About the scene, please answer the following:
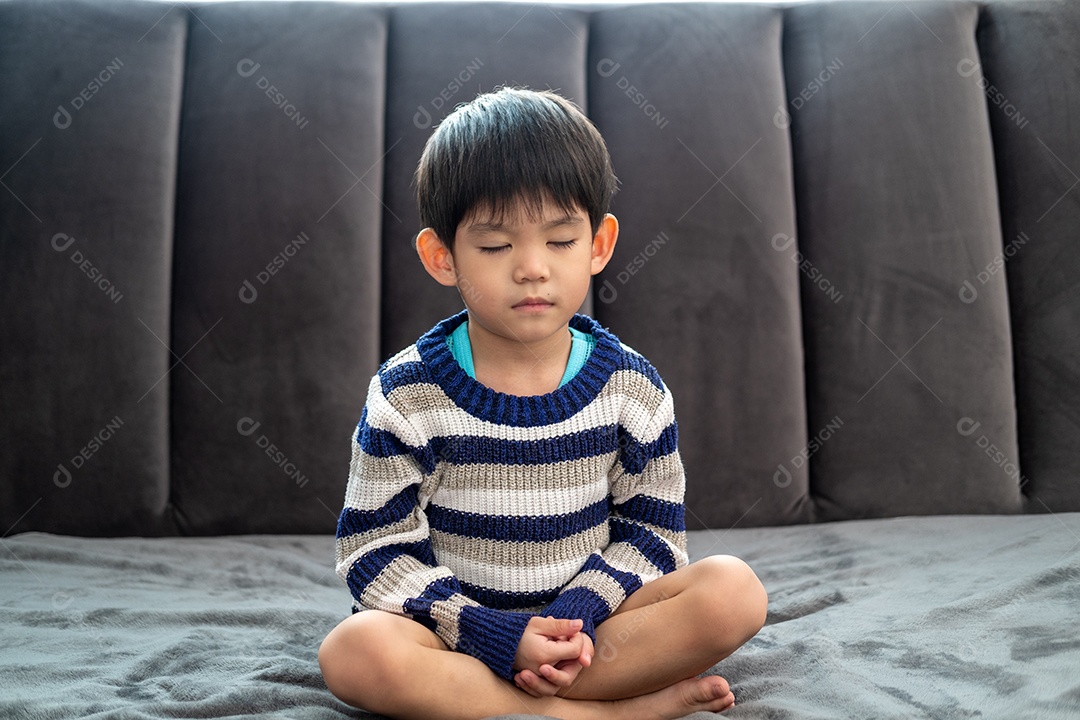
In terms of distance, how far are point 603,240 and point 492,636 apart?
0.43 meters

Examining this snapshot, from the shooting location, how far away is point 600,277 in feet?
5.01

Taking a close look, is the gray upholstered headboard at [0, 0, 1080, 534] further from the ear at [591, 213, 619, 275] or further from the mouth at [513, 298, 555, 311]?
the mouth at [513, 298, 555, 311]

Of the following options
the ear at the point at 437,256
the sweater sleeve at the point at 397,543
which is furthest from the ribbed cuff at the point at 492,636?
the ear at the point at 437,256

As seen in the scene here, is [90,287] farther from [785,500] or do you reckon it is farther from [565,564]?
[785,500]

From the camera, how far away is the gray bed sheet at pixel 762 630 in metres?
0.90

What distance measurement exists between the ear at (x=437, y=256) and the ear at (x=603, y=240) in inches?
6.1

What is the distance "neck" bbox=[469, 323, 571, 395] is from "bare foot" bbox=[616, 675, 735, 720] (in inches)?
13.1

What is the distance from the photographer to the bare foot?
35.8 inches

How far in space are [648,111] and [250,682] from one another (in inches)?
41.5

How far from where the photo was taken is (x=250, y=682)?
3.12 ft

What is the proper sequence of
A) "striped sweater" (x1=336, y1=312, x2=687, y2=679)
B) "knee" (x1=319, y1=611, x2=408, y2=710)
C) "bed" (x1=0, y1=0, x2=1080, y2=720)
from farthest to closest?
"bed" (x1=0, y1=0, x2=1080, y2=720), "striped sweater" (x1=336, y1=312, x2=687, y2=679), "knee" (x1=319, y1=611, x2=408, y2=710)

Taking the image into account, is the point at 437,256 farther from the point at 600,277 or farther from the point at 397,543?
the point at 600,277

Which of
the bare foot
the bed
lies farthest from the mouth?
the bed

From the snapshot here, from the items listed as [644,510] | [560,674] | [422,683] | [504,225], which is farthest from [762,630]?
[504,225]
